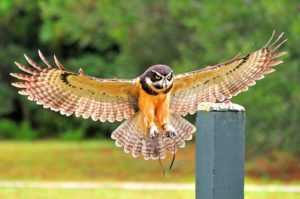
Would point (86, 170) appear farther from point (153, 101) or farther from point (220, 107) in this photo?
point (220, 107)

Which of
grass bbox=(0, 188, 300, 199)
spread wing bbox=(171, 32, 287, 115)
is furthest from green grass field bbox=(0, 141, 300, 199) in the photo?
spread wing bbox=(171, 32, 287, 115)

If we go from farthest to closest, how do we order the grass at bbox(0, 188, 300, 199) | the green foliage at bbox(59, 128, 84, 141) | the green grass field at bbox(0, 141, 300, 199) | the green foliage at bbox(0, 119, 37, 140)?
the green foliage at bbox(0, 119, 37, 140) → the green foliage at bbox(59, 128, 84, 141) → the green grass field at bbox(0, 141, 300, 199) → the grass at bbox(0, 188, 300, 199)

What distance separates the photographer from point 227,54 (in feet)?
53.4

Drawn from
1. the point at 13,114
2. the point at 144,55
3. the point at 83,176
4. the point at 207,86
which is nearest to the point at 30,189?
the point at 83,176

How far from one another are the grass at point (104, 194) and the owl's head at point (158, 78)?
811 cm

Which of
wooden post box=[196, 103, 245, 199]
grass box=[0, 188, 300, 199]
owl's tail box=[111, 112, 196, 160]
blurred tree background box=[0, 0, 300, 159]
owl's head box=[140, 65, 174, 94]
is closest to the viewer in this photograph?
wooden post box=[196, 103, 245, 199]

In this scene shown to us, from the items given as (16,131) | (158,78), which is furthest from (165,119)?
(16,131)

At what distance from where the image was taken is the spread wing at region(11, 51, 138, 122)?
18.1 feet

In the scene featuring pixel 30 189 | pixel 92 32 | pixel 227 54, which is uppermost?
pixel 92 32

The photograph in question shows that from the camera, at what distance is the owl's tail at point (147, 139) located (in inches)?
217

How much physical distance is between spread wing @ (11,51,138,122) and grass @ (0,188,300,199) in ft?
25.0

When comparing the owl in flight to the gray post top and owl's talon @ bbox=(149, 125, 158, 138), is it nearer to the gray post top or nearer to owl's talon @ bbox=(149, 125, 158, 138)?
owl's talon @ bbox=(149, 125, 158, 138)

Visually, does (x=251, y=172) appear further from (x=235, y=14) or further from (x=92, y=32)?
(x=92, y=32)

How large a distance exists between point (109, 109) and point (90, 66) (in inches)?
974
